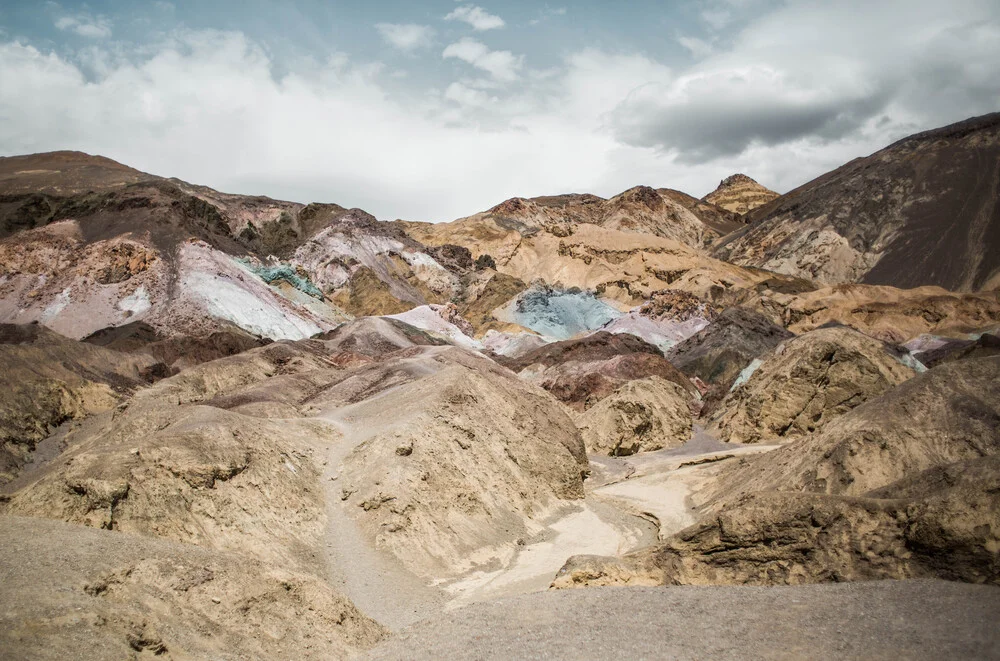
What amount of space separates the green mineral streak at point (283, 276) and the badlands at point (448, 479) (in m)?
1.10

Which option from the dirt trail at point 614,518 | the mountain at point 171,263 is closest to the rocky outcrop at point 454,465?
the dirt trail at point 614,518

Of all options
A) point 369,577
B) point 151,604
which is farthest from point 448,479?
point 151,604

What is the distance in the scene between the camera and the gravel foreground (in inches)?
316

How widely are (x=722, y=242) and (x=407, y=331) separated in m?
82.1

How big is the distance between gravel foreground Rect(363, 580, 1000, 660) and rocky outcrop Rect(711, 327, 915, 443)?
70.0 ft

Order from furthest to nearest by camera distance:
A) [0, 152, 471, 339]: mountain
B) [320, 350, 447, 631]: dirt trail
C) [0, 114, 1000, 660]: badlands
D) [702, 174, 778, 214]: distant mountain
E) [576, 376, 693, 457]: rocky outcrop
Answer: [702, 174, 778, 214]: distant mountain → [0, 152, 471, 339]: mountain → [576, 376, 693, 457]: rocky outcrop → [320, 350, 447, 631]: dirt trail → [0, 114, 1000, 660]: badlands

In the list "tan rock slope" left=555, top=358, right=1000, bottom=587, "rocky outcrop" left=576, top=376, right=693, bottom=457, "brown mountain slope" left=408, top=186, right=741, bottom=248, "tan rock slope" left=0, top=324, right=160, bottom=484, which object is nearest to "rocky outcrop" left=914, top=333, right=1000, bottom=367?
"rocky outcrop" left=576, top=376, right=693, bottom=457

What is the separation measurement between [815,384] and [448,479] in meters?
18.1

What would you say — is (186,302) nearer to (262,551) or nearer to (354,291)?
(354,291)

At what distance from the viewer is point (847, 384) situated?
97.7 feet

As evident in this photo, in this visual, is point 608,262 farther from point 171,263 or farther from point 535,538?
point 535,538

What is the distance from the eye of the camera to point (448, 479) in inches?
735

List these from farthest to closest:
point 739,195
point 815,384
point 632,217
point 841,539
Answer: point 739,195
point 632,217
point 815,384
point 841,539

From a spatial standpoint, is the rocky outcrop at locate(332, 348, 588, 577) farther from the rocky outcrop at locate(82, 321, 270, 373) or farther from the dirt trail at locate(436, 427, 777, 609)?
the rocky outcrop at locate(82, 321, 270, 373)
